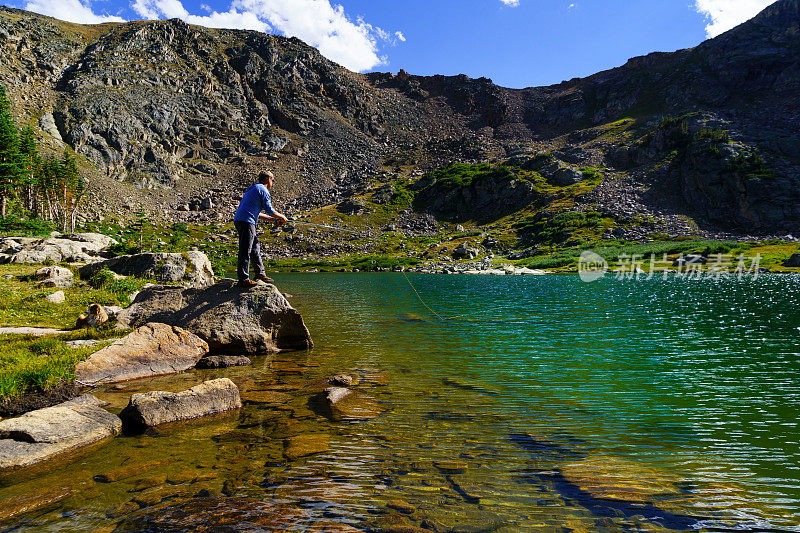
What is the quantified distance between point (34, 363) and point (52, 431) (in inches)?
107

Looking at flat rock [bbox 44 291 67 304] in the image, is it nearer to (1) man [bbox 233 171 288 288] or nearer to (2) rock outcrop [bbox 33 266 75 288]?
(2) rock outcrop [bbox 33 266 75 288]

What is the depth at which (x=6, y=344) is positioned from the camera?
10266 mm

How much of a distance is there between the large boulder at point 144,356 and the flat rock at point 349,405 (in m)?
5.97

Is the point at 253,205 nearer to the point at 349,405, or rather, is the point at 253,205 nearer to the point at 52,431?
the point at 349,405

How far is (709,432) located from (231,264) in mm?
134894

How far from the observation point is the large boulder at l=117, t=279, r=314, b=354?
48.5ft

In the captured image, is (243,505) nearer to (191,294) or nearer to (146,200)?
(191,294)

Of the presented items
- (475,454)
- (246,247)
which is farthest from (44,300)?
(475,454)

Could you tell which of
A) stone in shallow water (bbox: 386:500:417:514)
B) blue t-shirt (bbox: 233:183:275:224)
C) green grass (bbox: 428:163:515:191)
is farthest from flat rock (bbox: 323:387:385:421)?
green grass (bbox: 428:163:515:191)

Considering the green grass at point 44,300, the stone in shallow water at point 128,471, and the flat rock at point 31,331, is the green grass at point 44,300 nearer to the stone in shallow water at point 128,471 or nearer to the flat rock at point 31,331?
the flat rock at point 31,331

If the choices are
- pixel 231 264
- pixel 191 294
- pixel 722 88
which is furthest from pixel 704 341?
pixel 722 88

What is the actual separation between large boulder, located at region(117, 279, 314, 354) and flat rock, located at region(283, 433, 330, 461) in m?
8.43

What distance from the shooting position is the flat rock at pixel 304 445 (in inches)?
275

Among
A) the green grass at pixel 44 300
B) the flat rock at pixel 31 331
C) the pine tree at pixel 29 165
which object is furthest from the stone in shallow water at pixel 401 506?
the pine tree at pixel 29 165
